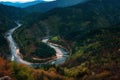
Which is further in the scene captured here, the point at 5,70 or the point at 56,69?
the point at 56,69

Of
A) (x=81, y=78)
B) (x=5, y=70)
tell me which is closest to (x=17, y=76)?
(x=5, y=70)

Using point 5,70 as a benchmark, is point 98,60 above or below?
below

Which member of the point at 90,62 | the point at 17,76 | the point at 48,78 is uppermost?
the point at 17,76

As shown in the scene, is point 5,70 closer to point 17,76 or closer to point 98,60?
point 17,76

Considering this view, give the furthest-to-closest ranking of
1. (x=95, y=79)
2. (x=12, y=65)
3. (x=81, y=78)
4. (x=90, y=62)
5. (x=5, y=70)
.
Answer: (x=90, y=62)
(x=81, y=78)
(x=95, y=79)
(x=12, y=65)
(x=5, y=70)

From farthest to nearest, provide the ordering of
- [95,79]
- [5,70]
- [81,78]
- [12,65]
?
[81,78]
[95,79]
[12,65]
[5,70]

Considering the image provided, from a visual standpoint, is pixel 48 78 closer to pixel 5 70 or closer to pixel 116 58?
pixel 5 70

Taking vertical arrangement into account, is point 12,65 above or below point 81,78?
above

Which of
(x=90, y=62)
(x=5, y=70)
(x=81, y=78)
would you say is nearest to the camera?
(x=5, y=70)

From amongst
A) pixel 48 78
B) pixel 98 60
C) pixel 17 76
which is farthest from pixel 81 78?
pixel 17 76
